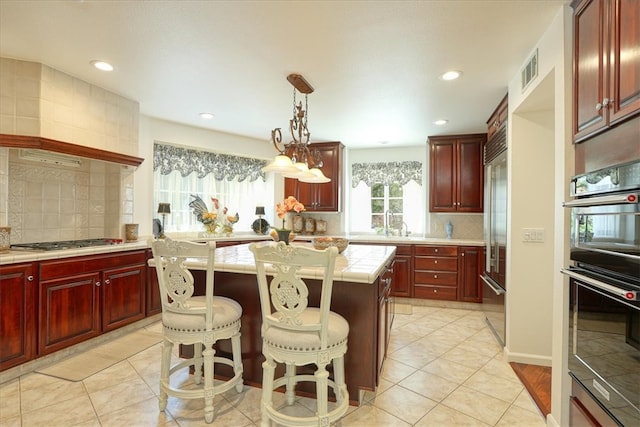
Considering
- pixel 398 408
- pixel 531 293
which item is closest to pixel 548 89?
pixel 531 293

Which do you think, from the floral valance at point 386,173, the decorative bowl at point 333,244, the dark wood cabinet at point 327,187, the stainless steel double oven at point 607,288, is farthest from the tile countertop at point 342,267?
the floral valance at point 386,173

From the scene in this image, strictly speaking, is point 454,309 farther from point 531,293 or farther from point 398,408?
point 398,408

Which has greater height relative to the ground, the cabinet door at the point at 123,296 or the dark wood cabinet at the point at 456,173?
the dark wood cabinet at the point at 456,173

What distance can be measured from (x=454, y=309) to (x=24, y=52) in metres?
5.24

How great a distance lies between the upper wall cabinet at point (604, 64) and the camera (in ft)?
4.21

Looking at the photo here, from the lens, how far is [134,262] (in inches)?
129

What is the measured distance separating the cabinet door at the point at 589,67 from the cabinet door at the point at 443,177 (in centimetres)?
303

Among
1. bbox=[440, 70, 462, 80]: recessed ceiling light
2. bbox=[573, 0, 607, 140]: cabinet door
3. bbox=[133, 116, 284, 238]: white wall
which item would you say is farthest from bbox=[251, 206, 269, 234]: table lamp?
bbox=[573, 0, 607, 140]: cabinet door

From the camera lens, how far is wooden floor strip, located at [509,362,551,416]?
2094 mm

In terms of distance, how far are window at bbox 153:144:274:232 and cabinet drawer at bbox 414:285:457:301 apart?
9.25 feet

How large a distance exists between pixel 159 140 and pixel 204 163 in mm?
766

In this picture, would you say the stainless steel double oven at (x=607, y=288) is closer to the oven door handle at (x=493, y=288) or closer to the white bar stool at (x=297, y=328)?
the white bar stool at (x=297, y=328)

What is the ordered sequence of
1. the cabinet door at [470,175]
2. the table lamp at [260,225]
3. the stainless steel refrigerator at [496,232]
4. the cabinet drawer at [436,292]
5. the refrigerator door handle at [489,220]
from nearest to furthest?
the stainless steel refrigerator at [496,232], the refrigerator door handle at [489,220], the cabinet drawer at [436,292], the cabinet door at [470,175], the table lamp at [260,225]

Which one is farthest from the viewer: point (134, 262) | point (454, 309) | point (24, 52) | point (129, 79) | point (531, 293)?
point (454, 309)
